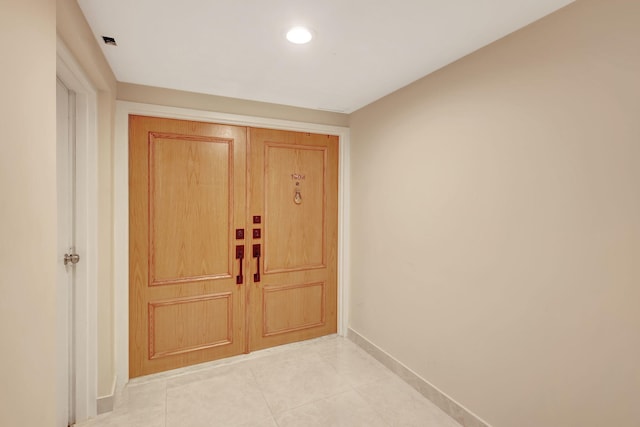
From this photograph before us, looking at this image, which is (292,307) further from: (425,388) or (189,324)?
(425,388)

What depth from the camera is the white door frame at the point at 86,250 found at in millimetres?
1982

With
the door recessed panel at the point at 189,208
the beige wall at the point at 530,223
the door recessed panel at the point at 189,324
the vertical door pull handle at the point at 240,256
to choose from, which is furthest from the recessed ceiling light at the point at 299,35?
the door recessed panel at the point at 189,324

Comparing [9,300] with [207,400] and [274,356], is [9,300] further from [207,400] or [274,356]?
[274,356]

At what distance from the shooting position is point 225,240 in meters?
2.83

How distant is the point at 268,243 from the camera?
3.02m

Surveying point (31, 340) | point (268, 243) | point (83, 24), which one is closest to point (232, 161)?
point (268, 243)

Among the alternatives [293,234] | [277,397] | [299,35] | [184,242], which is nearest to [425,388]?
[277,397]

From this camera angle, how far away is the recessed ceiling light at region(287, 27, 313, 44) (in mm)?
1692

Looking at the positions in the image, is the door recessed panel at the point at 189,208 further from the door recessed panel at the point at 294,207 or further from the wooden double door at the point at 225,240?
the door recessed panel at the point at 294,207

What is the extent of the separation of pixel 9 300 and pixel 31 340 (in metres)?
0.21

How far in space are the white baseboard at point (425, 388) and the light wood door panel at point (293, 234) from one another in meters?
0.57

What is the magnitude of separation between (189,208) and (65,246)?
0.91 metres

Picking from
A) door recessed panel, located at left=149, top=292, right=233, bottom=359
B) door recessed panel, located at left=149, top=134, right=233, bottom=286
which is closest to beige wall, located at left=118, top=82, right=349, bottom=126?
door recessed panel, located at left=149, top=134, right=233, bottom=286

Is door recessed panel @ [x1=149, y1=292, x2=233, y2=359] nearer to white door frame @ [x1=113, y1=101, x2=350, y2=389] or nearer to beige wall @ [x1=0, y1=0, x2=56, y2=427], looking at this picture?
white door frame @ [x1=113, y1=101, x2=350, y2=389]
